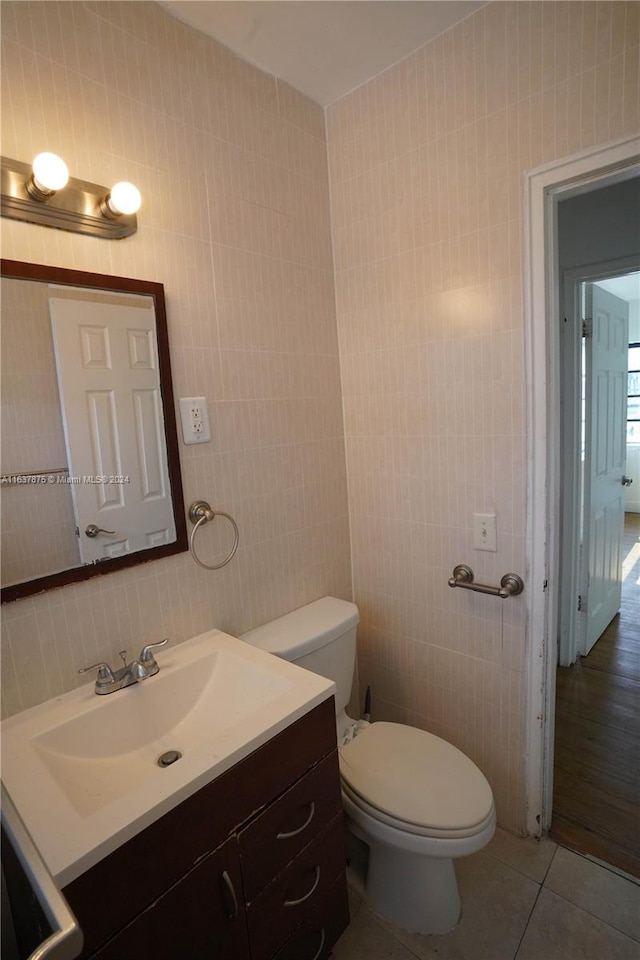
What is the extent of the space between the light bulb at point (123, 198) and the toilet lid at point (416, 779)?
159 cm

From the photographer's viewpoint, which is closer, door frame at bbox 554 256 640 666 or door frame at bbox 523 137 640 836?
door frame at bbox 523 137 640 836

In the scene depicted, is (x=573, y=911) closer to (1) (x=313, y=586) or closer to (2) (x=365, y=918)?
(2) (x=365, y=918)

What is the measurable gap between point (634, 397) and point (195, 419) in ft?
19.2

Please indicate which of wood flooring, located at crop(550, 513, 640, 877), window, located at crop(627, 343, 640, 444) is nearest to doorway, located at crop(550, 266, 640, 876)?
wood flooring, located at crop(550, 513, 640, 877)

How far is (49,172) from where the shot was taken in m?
1.00

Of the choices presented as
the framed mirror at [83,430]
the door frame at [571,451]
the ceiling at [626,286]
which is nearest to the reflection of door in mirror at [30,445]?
the framed mirror at [83,430]

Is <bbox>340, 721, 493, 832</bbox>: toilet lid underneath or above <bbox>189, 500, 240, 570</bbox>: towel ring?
underneath

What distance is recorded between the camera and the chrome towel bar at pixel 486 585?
149 cm

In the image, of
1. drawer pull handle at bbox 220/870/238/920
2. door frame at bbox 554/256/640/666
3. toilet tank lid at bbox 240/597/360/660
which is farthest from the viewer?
door frame at bbox 554/256/640/666

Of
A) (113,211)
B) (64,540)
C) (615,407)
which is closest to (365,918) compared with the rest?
(64,540)

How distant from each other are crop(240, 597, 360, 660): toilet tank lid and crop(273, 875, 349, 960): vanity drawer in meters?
0.58

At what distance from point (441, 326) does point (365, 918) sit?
1.80 metres

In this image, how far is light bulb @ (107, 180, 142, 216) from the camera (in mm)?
1126

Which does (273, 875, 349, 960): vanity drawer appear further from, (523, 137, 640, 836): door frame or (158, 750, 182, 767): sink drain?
(523, 137, 640, 836): door frame
